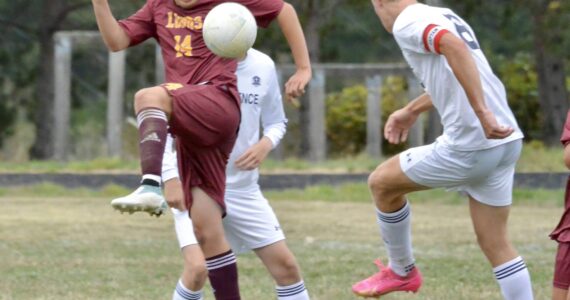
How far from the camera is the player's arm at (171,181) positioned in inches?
221

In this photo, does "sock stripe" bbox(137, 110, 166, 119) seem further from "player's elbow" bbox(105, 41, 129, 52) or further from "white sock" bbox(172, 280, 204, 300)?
"white sock" bbox(172, 280, 204, 300)

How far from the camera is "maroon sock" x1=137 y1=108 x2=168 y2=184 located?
5.16 m

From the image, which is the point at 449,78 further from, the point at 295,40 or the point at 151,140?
the point at 151,140

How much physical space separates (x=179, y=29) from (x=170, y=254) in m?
4.63

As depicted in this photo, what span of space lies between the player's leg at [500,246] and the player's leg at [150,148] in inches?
65.3

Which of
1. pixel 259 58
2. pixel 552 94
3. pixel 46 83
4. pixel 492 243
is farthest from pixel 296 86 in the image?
pixel 46 83

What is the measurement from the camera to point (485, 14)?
21781 millimetres


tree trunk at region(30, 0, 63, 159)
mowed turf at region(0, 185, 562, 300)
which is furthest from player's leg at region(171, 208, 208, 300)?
tree trunk at region(30, 0, 63, 159)

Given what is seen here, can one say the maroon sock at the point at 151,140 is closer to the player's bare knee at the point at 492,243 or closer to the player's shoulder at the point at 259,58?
the player's shoulder at the point at 259,58

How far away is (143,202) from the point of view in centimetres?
499

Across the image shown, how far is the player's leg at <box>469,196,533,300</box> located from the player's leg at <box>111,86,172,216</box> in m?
1.66

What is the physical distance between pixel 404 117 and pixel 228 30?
1335 mm

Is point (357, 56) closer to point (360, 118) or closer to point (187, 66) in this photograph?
point (360, 118)

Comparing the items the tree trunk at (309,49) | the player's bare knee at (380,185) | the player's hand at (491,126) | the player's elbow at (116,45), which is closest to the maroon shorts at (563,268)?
the player's hand at (491,126)
